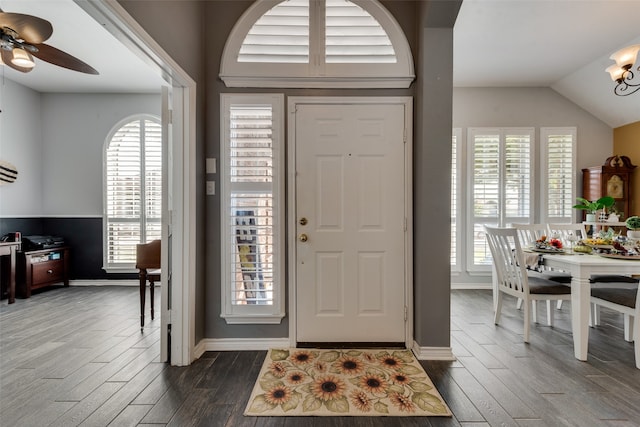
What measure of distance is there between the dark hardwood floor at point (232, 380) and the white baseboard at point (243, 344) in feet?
0.27

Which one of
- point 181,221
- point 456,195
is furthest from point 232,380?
point 456,195

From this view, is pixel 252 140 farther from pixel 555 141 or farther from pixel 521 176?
pixel 555 141

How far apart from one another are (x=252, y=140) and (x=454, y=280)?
365cm

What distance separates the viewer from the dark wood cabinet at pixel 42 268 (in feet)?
12.8

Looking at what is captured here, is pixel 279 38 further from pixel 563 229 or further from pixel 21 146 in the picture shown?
pixel 21 146

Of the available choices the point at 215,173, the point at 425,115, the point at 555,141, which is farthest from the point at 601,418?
the point at 555,141

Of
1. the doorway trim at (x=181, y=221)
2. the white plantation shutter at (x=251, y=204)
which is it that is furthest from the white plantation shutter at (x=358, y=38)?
the doorway trim at (x=181, y=221)

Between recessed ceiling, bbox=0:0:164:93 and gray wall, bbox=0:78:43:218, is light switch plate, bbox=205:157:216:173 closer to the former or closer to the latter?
recessed ceiling, bbox=0:0:164:93

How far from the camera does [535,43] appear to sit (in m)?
3.44

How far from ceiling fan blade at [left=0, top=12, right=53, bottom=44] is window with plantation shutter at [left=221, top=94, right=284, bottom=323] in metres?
1.35

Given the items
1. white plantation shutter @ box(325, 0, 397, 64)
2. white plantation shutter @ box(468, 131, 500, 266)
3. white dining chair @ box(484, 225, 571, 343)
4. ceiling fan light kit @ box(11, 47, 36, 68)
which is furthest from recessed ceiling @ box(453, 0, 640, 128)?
ceiling fan light kit @ box(11, 47, 36, 68)

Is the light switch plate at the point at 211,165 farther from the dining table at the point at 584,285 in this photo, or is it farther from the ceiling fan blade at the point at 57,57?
the dining table at the point at 584,285

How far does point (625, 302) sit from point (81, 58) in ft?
20.1

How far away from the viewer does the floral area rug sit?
175cm
